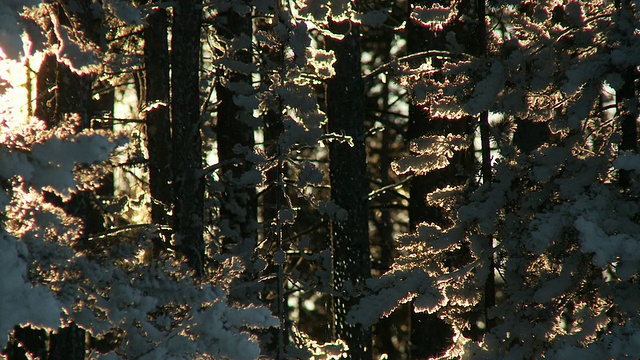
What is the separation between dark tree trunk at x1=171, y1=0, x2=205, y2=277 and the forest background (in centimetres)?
2

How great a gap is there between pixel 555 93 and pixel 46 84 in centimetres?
631

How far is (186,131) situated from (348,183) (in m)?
2.63

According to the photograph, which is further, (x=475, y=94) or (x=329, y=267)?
(x=329, y=267)

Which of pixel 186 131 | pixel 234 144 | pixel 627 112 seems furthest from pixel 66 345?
pixel 627 112

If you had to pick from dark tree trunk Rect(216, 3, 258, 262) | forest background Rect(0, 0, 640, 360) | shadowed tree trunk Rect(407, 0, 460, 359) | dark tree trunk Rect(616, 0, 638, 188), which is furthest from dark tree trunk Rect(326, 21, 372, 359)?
dark tree trunk Rect(616, 0, 638, 188)

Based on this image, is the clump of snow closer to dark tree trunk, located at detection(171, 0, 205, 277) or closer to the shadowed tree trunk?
dark tree trunk, located at detection(171, 0, 205, 277)

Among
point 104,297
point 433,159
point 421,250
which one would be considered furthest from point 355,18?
point 104,297

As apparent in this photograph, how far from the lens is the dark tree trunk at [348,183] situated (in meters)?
11.2

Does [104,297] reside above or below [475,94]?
below

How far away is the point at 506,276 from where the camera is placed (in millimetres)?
9031

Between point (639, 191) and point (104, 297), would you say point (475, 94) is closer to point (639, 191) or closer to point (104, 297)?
point (639, 191)

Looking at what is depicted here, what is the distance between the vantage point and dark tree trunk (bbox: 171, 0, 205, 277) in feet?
33.3

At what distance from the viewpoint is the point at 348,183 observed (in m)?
11.3

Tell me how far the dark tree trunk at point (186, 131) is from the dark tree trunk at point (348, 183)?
2.19m
